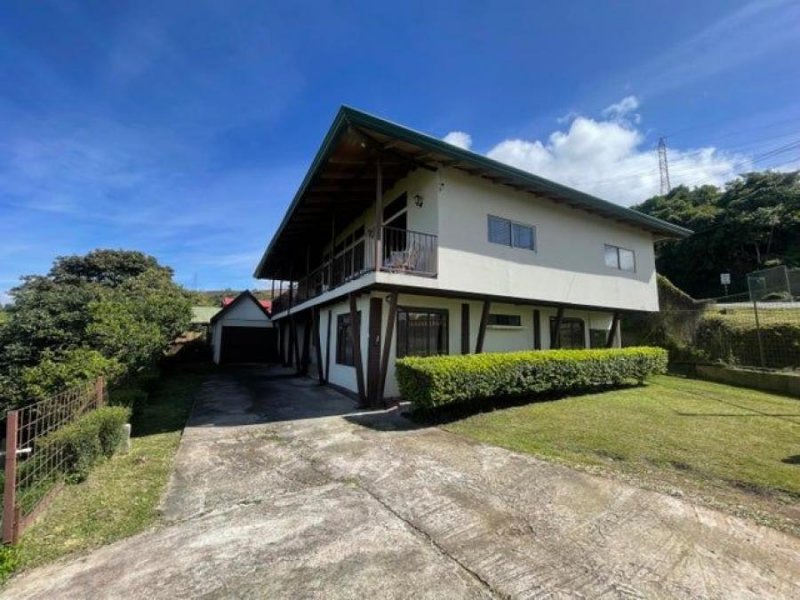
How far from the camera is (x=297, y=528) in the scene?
3.81 meters

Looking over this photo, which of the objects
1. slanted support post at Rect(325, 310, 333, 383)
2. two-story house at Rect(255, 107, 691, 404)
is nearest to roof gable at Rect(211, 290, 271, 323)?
two-story house at Rect(255, 107, 691, 404)

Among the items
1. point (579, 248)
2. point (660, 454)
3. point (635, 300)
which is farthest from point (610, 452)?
point (635, 300)

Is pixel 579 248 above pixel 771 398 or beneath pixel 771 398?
above

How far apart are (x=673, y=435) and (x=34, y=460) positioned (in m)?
9.08

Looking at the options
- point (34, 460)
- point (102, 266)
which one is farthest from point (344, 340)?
point (102, 266)

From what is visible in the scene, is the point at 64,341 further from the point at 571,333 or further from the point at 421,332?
the point at 571,333

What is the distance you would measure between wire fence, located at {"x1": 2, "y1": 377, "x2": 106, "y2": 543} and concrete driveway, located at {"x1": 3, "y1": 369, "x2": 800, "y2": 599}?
2.66ft

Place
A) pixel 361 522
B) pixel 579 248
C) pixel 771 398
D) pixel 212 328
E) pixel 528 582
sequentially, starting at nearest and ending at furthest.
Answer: pixel 528 582 < pixel 361 522 < pixel 771 398 < pixel 579 248 < pixel 212 328

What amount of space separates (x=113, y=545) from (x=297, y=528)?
1664 millimetres

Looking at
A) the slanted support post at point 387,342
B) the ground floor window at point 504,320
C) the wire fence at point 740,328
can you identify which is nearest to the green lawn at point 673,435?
the wire fence at point 740,328

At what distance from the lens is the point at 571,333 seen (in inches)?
543

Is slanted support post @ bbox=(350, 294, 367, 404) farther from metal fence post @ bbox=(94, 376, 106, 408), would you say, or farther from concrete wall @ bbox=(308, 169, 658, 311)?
metal fence post @ bbox=(94, 376, 106, 408)

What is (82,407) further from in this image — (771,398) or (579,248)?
(771,398)

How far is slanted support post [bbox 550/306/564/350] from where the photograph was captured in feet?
40.4
